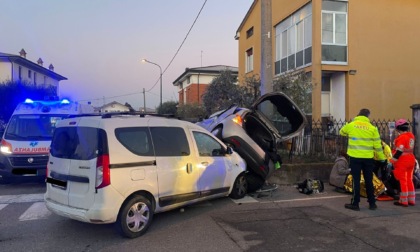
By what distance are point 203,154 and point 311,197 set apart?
9.76 feet

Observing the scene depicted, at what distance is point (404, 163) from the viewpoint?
7.63m

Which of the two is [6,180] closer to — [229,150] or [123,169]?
[123,169]

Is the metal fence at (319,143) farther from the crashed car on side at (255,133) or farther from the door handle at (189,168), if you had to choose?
the door handle at (189,168)

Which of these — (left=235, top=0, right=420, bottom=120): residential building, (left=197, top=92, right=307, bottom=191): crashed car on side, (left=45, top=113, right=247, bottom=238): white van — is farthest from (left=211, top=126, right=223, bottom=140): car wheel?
(left=235, top=0, right=420, bottom=120): residential building

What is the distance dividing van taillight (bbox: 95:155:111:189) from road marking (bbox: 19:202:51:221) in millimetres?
2024

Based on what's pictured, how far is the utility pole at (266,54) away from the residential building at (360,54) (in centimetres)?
624

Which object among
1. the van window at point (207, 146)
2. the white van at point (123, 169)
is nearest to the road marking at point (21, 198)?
the white van at point (123, 169)

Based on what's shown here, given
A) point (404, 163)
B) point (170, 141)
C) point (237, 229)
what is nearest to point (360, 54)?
point (404, 163)

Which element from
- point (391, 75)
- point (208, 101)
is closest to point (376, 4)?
point (391, 75)

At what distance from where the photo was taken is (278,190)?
8.95 metres

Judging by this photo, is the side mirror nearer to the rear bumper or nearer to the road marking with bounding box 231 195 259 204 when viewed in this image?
the road marking with bounding box 231 195 259 204

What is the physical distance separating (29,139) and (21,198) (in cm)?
168

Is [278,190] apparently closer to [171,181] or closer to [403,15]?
[171,181]

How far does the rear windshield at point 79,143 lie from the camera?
5.23 metres
